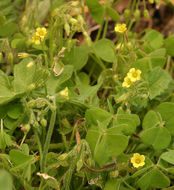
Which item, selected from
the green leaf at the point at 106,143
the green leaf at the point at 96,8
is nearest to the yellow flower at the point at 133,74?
the green leaf at the point at 106,143

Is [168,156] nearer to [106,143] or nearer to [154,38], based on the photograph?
[106,143]

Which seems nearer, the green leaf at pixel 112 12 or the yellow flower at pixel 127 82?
the yellow flower at pixel 127 82

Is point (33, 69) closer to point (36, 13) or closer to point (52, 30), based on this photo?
point (52, 30)

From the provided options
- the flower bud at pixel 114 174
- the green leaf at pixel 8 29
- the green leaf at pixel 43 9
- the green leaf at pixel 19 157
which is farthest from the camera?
the green leaf at pixel 43 9

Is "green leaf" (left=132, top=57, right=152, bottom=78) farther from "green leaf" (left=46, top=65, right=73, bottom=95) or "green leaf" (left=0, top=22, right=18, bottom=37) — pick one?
"green leaf" (left=0, top=22, right=18, bottom=37)

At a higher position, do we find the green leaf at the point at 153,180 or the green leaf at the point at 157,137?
the green leaf at the point at 157,137

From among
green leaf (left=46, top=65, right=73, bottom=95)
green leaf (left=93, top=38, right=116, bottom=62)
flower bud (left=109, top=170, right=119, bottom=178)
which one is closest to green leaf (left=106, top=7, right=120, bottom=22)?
green leaf (left=93, top=38, right=116, bottom=62)

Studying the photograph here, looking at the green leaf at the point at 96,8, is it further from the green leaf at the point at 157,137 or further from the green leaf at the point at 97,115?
the green leaf at the point at 157,137
